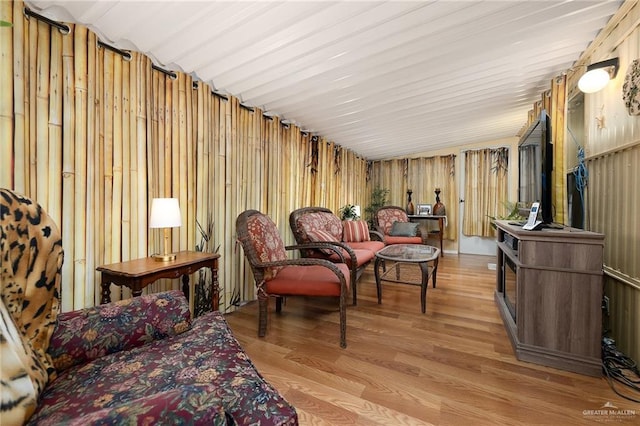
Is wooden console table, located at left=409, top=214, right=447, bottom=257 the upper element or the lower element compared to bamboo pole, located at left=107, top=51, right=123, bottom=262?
lower

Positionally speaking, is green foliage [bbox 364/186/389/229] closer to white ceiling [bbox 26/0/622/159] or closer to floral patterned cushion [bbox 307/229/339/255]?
white ceiling [bbox 26/0/622/159]

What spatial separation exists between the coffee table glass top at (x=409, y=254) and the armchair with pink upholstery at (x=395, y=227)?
113 centimetres

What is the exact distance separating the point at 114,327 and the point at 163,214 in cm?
87

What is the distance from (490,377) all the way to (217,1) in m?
2.78

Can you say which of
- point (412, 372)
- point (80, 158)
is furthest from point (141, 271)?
point (412, 372)

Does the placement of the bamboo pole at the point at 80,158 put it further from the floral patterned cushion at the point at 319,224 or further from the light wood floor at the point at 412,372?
the floral patterned cushion at the point at 319,224

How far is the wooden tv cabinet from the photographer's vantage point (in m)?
1.58

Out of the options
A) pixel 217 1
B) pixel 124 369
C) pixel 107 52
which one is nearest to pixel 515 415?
pixel 124 369

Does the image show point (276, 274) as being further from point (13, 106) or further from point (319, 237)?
point (13, 106)

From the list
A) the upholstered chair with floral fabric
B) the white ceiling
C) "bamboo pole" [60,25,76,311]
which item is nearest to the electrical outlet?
the upholstered chair with floral fabric

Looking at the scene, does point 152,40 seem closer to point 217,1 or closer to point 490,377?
point 217,1

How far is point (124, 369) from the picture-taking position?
0.95 m

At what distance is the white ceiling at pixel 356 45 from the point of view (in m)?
1.58

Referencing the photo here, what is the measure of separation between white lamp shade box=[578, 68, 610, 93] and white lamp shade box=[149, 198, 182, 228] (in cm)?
321
